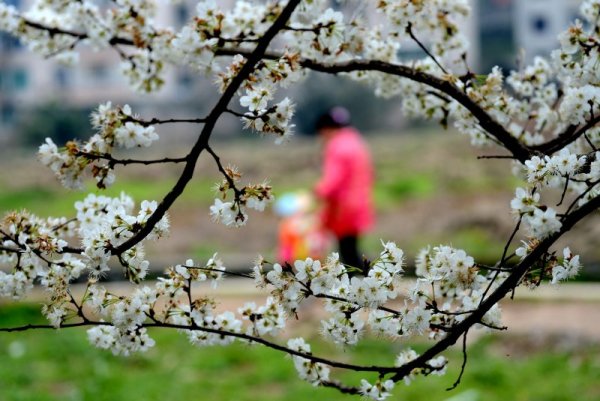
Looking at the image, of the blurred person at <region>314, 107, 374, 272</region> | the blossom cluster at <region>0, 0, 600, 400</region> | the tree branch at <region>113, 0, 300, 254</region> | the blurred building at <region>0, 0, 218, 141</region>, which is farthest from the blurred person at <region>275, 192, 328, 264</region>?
the blurred building at <region>0, 0, 218, 141</region>

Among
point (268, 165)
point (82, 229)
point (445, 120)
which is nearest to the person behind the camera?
point (82, 229)

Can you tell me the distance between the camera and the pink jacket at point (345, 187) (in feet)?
24.7

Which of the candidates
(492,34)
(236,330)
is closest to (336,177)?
(236,330)

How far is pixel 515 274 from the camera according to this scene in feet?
5.86

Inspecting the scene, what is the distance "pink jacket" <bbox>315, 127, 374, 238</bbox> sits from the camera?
24.7 ft

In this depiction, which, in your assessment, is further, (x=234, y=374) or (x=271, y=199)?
(x=234, y=374)

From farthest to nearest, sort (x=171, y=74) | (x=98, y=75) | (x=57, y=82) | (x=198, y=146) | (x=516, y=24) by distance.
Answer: (x=57, y=82), (x=98, y=75), (x=171, y=74), (x=516, y=24), (x=198, y=146)

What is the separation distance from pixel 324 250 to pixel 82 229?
19.7 feet

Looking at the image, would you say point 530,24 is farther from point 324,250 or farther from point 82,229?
point 82,229

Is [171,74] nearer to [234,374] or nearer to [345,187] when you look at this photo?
[345,187]

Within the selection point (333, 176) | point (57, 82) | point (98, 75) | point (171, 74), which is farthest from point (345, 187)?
point (57, 82)

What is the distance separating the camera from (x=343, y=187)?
756 cm

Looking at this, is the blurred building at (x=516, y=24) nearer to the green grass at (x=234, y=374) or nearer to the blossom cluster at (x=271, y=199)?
the green grass at (x=234, y=374)

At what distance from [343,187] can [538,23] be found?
22323mm
